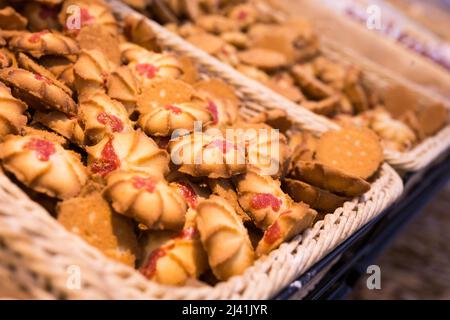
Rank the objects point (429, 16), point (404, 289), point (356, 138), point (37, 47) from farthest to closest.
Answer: point (429, 16) → point (404, 289) → point (356, 138) → point (37, 47)

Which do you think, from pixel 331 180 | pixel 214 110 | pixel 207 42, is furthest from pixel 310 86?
pixel 331 180

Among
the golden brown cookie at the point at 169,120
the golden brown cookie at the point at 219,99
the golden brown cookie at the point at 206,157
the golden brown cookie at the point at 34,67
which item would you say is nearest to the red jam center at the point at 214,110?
the golden brown cookie at the point at 219,99

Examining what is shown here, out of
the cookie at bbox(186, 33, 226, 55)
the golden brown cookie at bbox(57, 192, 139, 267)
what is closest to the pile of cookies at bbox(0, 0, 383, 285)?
the golden brown cookie at bbox(57, 192, 139, 267)

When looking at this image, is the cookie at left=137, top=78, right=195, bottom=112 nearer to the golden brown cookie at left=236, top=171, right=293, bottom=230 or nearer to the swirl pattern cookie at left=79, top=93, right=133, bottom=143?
the swirl pattern cookie at left=79, top=93, right=133, bottom=143

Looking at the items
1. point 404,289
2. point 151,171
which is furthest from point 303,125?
point 404,289
